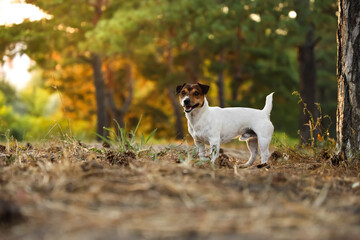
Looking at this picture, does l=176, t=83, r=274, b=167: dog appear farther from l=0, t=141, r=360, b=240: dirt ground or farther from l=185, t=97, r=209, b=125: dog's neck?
l=0, t=141, r=360, b=240: dirt ground

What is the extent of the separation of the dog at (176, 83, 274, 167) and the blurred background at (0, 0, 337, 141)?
1081 mm

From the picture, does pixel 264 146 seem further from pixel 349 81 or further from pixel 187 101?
pixel 349 81

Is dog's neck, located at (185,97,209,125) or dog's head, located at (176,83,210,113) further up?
dog's head, located at (176,83,210,113)

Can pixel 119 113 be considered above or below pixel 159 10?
below

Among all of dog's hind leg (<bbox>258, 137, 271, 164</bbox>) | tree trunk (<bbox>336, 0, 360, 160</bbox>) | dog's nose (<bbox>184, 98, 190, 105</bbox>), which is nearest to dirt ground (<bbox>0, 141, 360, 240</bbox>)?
tree trunk (<bbox>336, 0, 360, 160</bbox>)

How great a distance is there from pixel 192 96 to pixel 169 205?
2884 mm

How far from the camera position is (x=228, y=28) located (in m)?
13.8

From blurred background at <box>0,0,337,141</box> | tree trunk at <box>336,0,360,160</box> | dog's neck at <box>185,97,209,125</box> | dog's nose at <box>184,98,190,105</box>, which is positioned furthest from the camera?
blurred background at <box>0,0,337,141</box>

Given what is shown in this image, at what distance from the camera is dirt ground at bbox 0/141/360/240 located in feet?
6.52

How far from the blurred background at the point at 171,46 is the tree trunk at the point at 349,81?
184cm

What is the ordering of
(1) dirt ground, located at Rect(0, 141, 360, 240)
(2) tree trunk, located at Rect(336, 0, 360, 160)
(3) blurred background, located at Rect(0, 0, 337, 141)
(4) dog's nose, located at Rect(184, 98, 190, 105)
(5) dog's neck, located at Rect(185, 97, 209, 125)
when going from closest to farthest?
(1) dirt ground, located at Rect(0, 141, 360, 240), (2) tree trunk, located at Rect(336, 0, 360, 160), (4) dog's nose, located at Rect(184, 98, 190, 105), (5) dog's neck, located at Rect(185, 97, 209, 125), (3) blurred background, located at Rect(0, 0, 337, 141)

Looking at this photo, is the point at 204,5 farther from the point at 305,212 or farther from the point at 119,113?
the point at 305,212

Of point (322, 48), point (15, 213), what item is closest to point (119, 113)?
point (322, 48)

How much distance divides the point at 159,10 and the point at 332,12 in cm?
559
